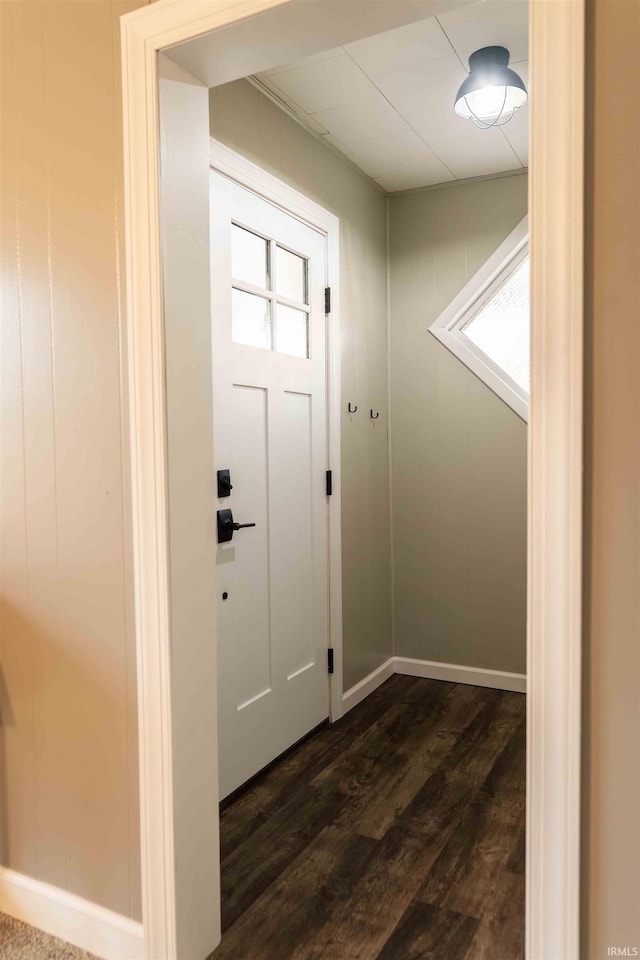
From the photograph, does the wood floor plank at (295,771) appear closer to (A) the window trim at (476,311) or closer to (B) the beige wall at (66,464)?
(B) the beige wall at (66,464)

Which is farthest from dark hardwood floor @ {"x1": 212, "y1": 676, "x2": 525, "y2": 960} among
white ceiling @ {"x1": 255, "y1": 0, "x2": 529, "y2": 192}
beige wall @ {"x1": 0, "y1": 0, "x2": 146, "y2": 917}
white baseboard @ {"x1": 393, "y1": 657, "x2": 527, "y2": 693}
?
white ceiling @ {"x1": 255, "y1": 0, "x2": 529, "y2": 192}

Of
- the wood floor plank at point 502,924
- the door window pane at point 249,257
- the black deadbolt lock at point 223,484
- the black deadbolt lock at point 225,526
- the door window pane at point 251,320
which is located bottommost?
the wood floor plank at point 502,924

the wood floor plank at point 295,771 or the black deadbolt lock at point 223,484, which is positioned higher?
the black deadbolt lock at point 223,484

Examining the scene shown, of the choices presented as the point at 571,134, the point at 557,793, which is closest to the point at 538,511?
the point at 557,793

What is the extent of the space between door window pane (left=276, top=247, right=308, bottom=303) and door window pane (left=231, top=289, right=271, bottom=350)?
5.5 inches

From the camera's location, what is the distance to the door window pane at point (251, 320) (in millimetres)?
2400

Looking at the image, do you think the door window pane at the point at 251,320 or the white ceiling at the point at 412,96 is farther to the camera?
the door window pane at the point at 251,320

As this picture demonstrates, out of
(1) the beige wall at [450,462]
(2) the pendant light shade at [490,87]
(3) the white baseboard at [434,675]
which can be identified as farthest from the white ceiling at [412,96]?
(3) the white baseboard at [434,675]

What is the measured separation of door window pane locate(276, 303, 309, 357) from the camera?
266 cm

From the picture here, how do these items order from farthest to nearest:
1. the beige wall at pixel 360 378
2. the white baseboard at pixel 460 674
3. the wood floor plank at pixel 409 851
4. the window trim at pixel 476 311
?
the white baseboard at pixel 460 674 → the window trim at pixel 476 311 → the beige wall at pixel 360 378 → the wood floor plank at pixel 409 851

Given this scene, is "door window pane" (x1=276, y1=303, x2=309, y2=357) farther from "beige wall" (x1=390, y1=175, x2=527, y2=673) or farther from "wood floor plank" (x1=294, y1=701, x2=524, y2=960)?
"wood floor plank" (x1=294, y1=701, x2=524, y2=960)

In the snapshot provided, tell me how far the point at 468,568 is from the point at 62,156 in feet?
8.53

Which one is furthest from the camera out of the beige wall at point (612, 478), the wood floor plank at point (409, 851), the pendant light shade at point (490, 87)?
the pendant light shade at point (490, 87)

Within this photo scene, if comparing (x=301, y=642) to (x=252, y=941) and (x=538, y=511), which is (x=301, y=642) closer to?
(x=252, y=941)
